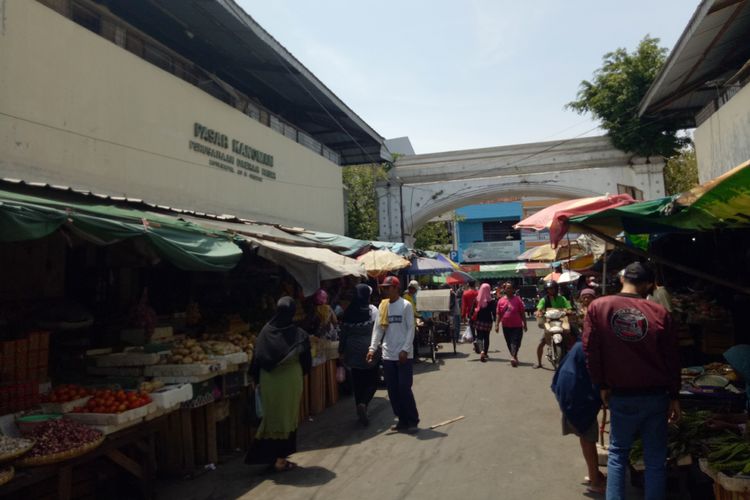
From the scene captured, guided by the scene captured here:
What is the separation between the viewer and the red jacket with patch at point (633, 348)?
3.53 metres

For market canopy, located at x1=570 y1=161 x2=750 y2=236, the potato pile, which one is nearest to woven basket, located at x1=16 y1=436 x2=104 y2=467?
the potato pile

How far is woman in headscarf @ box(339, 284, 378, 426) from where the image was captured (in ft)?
23.5

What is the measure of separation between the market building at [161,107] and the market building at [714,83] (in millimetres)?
8135

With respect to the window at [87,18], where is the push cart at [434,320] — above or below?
below

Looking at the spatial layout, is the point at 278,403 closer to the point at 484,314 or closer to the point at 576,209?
the point at 576,209

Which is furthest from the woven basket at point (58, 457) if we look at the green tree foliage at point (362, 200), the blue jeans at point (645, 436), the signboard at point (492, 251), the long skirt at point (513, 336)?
the signboard at point (492, 251)

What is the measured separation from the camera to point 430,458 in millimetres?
5453

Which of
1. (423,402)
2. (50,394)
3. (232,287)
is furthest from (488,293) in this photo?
(50,394)

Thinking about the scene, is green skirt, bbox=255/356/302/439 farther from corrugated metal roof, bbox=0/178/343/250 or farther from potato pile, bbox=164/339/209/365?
corrugated metal roof, bbox=0/178/343/250

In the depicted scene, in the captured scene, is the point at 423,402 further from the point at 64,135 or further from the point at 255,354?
the point at 64,135

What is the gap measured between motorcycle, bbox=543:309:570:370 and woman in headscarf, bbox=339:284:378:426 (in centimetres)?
418

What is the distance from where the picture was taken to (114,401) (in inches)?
183

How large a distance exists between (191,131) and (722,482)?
950 centimetres

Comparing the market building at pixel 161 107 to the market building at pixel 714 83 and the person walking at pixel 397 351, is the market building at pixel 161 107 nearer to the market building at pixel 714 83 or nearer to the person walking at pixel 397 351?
the person walking at pixel 397 351
